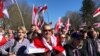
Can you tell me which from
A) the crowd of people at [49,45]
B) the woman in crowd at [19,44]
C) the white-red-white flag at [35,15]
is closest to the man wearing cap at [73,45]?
the crowd of people at [49,45]

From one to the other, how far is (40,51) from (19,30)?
123cm

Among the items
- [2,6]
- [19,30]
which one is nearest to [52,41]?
[19,30]

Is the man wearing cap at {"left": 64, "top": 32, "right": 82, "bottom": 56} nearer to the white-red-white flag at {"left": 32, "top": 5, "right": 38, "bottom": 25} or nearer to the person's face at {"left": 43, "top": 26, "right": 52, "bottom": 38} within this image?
the person's face at {"left": 43, "top": 26, "right": 52, "bottom": 38}

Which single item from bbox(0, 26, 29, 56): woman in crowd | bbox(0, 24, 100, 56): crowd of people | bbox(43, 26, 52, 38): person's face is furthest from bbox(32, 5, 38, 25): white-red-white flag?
bbox(43, 26, 52, 38): person's face

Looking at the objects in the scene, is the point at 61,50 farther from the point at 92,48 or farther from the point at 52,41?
the point at 92,48

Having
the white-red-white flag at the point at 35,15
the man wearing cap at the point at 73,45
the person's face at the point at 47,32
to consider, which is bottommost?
the man wearing cap at the point at 73,45

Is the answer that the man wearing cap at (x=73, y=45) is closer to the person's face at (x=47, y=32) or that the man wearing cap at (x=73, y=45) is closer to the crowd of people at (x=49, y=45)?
the crowd of people at (x=49, y=45)

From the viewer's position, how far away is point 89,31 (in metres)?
11.3

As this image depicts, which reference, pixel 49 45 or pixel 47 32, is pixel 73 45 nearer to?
pixel 49 45

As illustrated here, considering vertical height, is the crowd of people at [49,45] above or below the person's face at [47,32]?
below

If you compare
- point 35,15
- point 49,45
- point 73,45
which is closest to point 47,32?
point 49,45

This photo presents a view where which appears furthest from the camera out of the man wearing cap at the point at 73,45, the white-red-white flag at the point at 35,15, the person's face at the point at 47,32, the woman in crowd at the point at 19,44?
the white-red-white flag at the point at 35,15

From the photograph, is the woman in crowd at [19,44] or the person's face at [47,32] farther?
the woman in crowd at [19,44]

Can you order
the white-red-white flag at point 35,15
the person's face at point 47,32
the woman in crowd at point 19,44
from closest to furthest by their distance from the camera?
the person's face at point 47,32 < the woman in crowd at point 19,44 < the white-red-white flag at point 35,15
